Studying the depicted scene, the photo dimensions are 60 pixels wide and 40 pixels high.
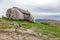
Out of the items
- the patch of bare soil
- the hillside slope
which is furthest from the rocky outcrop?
the patch of bare soil

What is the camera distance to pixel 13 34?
22594 millimetres

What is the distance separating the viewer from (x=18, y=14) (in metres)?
35.0

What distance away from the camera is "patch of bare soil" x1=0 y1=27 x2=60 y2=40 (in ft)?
71.7

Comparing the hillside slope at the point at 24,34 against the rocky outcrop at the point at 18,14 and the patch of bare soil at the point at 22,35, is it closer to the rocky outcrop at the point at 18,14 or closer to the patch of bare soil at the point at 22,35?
the patch of bare soil at the point at 22,35

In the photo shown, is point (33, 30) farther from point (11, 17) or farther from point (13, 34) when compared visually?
point (11, 17)

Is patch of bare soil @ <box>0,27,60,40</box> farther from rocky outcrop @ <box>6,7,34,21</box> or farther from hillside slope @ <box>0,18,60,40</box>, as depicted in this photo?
rocky outcrop @ <box>6,7,34,21</box>

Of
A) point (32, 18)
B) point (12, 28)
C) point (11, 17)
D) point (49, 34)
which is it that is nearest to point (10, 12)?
point (11, 17)

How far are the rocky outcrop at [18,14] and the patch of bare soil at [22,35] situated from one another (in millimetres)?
10911

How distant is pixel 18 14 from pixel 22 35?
42.0 feet

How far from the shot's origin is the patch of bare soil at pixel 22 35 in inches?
861

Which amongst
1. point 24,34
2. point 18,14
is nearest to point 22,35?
point 24,34

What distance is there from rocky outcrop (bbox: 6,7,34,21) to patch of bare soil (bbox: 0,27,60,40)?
10.9 metres

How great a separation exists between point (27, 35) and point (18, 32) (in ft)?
4.40

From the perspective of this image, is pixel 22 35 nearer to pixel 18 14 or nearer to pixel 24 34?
pixel 24 34
